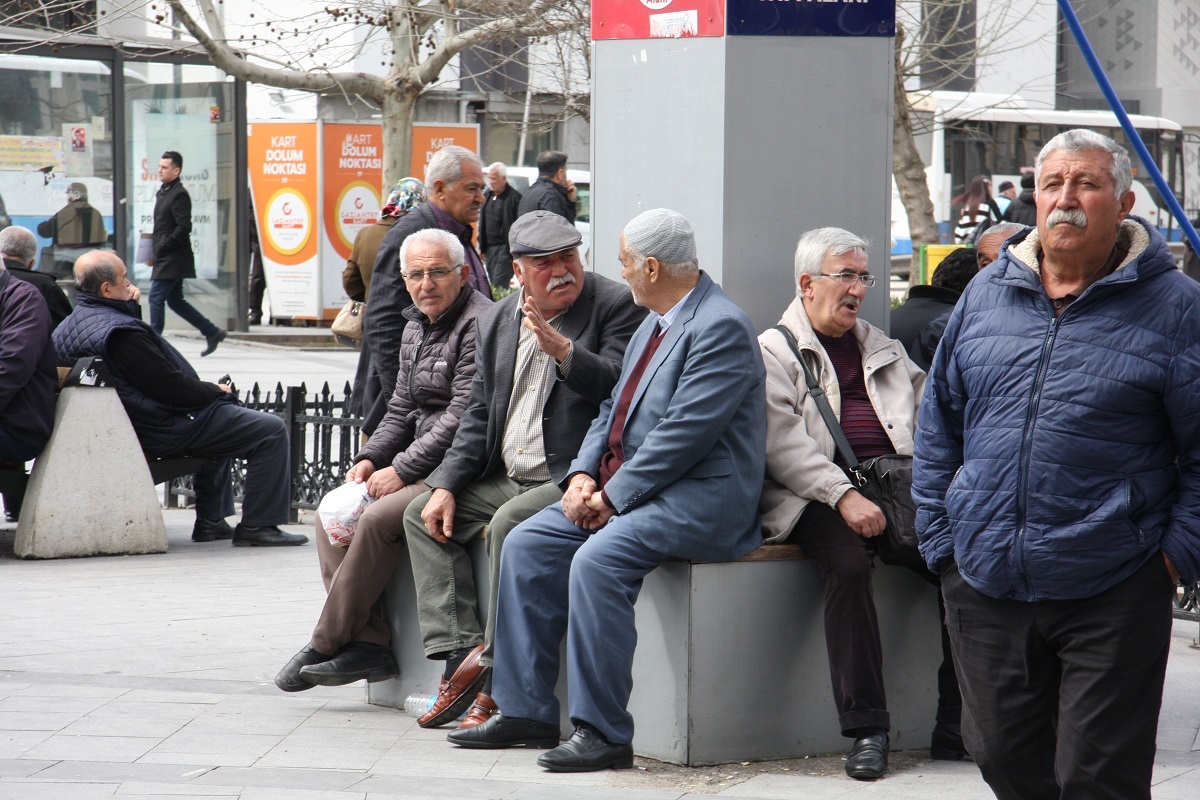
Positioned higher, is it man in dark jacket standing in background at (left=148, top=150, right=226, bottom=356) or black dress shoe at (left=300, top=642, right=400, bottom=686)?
man in dark jacket standing in background at (left=148, top=150, right=226, bottom=356)

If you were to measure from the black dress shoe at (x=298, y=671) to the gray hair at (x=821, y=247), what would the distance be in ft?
6.67

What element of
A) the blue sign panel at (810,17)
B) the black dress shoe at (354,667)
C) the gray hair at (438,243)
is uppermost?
the blue sign panel at (810,17)

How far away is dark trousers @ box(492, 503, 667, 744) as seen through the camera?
4.77 meters

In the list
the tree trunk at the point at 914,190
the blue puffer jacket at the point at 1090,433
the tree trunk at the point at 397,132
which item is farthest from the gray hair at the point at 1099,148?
the tree trunk at the point at 397,132

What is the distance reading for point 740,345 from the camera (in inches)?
188

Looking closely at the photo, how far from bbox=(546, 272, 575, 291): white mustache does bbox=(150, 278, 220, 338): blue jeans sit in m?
12.0

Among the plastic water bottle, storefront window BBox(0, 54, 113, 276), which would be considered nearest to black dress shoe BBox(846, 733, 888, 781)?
the plastic water bottle

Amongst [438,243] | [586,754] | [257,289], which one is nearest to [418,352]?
[438,243]

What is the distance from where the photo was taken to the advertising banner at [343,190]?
21.0m

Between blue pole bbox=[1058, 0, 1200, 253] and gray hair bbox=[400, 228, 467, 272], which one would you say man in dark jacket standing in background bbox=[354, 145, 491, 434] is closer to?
gray hair bbox=[400, 228, 467, 272]

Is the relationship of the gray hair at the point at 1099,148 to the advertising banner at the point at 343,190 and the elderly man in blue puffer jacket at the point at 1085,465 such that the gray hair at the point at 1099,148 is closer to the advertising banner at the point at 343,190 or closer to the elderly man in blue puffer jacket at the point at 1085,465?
the elderly man in blue puffer jacket at the point at 1085,465

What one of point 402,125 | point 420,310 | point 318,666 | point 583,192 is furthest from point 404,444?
point 583,192

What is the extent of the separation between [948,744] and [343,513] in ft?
7.01

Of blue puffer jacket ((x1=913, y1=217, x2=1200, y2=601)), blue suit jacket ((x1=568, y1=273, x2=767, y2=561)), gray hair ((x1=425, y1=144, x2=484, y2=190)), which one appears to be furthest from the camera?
gray hair ((x1=425, y1=144, x2=484, y2=190))
